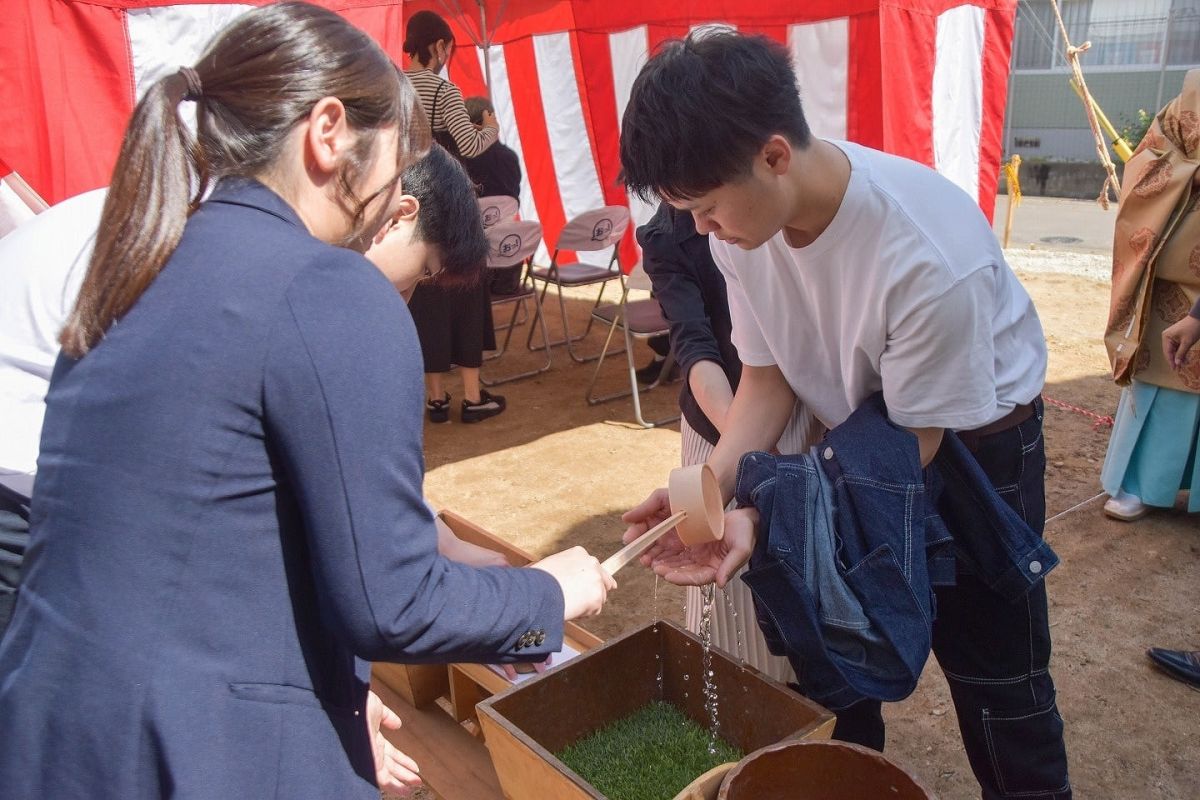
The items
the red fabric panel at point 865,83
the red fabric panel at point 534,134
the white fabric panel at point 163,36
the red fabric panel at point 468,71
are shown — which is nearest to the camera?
the white fabric panel at point 163,36

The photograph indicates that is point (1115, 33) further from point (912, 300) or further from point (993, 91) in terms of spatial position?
point (912, 300)

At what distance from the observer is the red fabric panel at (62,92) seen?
330cm

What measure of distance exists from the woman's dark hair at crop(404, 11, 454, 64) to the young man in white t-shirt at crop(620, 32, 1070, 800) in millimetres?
3645

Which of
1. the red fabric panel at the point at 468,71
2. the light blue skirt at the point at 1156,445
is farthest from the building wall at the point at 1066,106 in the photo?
the light blue skirt at the point at 1156,445

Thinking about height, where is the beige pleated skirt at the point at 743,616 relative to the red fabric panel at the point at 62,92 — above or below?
below

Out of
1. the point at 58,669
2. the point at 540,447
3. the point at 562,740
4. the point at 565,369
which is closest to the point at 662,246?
the point at 562,740

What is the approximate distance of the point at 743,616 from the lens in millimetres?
1882

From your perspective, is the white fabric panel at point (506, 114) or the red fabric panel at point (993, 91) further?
the white fabric panel at point (506, 114)

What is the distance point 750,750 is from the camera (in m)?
1.41

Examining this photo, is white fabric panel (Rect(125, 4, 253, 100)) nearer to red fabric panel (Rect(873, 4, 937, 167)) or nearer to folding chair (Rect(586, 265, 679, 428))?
folding chair (Rect(586, 265, 679, 428))

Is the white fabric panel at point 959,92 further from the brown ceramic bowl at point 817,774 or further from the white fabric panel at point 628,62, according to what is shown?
the brown ceramic bowl at point 817,774

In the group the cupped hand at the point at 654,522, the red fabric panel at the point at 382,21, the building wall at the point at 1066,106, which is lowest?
the building wall at the point at 1066,106

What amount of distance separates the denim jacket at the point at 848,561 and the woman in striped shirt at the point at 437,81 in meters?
3.73

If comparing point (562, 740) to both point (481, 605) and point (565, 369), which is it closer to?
point (481, 605)
